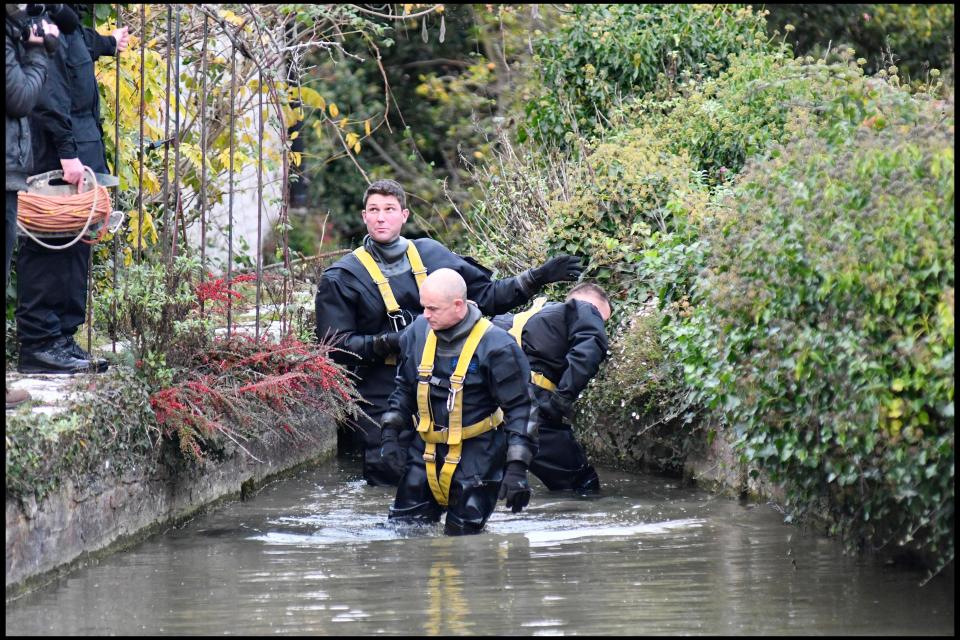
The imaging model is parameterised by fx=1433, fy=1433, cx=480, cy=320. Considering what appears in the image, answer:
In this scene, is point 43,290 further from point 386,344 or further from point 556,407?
point 556,407

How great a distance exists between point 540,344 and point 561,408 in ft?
1.38

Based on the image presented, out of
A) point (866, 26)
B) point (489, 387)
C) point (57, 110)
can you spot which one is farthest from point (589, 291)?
point (866, 26)

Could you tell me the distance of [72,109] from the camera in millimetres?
7824

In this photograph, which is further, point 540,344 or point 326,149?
point 326,149

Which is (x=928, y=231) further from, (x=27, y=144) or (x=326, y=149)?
(x=326, y=149)

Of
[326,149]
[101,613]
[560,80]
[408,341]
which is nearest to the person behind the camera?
[101,613]

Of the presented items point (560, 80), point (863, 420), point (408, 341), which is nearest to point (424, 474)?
point (408, 341)

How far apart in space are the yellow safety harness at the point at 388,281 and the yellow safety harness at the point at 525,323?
0.66 metres

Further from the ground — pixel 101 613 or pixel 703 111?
pixel 703 111

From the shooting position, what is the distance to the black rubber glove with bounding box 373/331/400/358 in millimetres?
8766

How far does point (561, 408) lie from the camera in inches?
349

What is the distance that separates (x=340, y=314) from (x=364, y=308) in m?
0.16

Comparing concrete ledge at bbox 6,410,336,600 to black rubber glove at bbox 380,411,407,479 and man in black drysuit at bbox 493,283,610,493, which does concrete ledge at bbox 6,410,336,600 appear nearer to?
black rubber glove at bbox 380,411,407,479

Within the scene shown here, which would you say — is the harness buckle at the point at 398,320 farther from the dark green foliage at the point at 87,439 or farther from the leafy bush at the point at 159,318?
the dark green foliage at the point at 87,439
